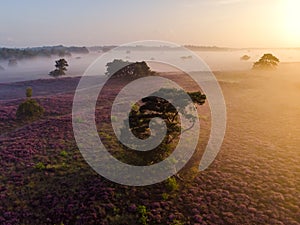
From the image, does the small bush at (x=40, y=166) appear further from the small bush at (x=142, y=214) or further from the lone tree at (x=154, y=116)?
the small bush at (x=142, y=214)

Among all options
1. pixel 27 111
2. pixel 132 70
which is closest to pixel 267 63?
pixel 132 70

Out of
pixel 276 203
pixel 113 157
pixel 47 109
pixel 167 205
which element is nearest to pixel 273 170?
pixel 276 203

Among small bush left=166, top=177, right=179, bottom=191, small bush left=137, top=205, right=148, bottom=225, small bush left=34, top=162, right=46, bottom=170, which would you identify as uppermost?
small bush left=166, top=177, right=179, bottom=191

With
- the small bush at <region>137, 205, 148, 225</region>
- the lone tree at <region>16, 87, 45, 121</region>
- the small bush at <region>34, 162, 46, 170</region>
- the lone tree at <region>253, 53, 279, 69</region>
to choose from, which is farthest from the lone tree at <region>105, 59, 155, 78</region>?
the small bush at <region>137, 205, 148, 225</region>

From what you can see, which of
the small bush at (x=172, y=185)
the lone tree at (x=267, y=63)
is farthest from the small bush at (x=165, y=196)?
the lone tree at (x=267, y=63)

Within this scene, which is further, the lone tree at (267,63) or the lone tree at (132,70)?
the lone tree at (267,63)

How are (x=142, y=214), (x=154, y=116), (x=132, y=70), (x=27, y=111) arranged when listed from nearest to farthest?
(x=142, y=214)
(x=154, y=116)
(x=27, y=111)
(x=132, y=70)

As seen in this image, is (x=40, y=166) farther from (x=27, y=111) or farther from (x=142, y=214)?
(x=27, y=111)

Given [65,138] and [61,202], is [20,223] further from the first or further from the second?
[65,138]

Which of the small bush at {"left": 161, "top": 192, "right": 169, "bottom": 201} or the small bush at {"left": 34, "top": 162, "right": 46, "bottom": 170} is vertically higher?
the small bush at {"left": 34, "top": 162, "right": 46, "bottom": 170}

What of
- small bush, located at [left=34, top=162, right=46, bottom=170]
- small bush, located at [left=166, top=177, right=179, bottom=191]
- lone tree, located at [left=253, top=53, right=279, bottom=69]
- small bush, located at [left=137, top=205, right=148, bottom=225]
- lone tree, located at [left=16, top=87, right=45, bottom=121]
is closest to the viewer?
small bush, located at [left=137, top=205, right=148, bottom=225]

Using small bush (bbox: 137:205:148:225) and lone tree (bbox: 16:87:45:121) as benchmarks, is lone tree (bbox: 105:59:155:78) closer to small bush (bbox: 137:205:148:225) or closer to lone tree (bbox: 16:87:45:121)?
lone tree (bbox: 16:87:45:121)

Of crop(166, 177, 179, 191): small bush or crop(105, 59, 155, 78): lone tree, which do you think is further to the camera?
crop(105, 59, 155, 78): lone tree
